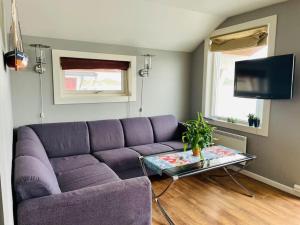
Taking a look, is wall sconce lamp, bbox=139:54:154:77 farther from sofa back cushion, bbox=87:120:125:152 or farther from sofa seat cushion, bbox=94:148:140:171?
sofa seat cushion, bbox=94:148:140:171

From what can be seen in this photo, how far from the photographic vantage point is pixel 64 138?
310 centimetres

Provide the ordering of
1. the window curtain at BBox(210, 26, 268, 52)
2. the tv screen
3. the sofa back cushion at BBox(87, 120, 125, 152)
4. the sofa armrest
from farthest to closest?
the sofa back cushion at BBox(87, 120, 125, 152)
the window curtain at BBox(210, 26, 268, 52)
the tv screen
the sofa armrest

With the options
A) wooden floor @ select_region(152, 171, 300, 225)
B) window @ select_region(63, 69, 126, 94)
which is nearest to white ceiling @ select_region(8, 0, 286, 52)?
window @ select_region(63, 69, 126, 94)

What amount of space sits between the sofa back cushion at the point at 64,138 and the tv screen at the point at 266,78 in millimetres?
2376

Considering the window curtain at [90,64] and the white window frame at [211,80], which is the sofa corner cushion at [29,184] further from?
the white window frame at [211,80]

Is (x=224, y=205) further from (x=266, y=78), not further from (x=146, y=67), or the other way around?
(x=146, y=67)

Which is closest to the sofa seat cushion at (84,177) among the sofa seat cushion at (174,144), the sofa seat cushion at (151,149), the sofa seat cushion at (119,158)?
the sofa seat cushion at (119,158)

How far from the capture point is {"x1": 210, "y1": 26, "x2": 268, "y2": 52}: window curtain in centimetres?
317

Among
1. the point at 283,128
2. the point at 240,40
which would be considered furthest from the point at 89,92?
the point at 283,128

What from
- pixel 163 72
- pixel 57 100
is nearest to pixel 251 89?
pixel 163 72

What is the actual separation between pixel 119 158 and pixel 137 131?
77 cm

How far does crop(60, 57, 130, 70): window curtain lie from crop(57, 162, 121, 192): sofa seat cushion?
5.14 ft

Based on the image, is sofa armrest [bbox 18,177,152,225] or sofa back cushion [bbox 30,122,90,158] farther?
sofa back cushion [bbox 30,122,90,158]

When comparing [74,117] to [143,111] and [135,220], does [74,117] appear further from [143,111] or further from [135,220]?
[135,220]
